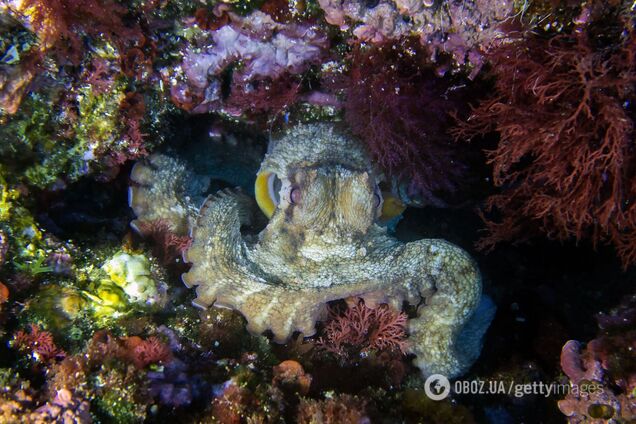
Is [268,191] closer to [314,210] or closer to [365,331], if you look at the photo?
[314,210]

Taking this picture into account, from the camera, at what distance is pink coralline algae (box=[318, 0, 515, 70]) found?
3.20 m

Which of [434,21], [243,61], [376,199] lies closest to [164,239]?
[243,61]

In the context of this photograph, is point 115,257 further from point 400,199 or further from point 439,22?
point 439,22

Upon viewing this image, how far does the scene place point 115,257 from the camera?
436cm

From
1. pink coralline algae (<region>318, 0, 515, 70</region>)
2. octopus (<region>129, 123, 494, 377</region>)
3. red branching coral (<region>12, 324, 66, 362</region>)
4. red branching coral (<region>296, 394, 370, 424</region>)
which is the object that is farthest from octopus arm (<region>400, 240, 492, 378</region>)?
red branching coral (<region>12, 324, 66, 362</region>)

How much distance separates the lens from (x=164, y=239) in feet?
15.7

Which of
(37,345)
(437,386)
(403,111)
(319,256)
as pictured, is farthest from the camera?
(319,256)

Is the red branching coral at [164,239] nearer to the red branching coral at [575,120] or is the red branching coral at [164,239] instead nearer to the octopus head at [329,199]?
the octopus head at [329,199]

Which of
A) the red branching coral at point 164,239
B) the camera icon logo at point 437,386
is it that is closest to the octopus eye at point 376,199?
the camera icon logo at point 437,386

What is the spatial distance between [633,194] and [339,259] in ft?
8.84

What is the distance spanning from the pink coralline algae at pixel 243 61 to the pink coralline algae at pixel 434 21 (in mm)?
511

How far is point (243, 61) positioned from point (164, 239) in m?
2.21

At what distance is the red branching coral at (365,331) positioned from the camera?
452 cm

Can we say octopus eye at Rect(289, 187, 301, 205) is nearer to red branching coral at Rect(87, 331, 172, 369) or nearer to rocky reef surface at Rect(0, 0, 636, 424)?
rocky reef surface at Rect(0, 0, 636, 424)
